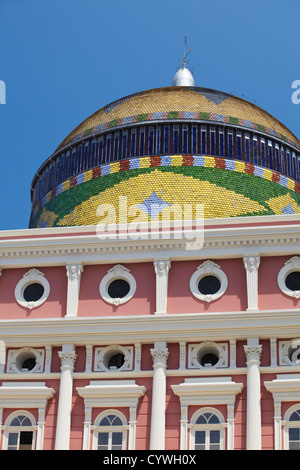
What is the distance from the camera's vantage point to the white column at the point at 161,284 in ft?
91.9

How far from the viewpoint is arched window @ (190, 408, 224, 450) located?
26406 mm

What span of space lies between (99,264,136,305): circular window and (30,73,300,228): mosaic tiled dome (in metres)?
3.68

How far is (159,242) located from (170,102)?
8.67 meters

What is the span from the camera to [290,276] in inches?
1108

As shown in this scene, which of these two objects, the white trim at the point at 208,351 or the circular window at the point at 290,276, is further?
the circular window at the point at 290,276

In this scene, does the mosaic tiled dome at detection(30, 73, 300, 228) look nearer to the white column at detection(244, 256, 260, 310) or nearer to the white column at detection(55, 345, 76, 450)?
the white column at detection(244, 256, 260, 310)

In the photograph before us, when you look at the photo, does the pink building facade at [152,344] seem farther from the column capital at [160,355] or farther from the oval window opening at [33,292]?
the oval window opening at [33,292]

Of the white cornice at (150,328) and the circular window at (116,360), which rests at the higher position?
the white cornice at (150,328)

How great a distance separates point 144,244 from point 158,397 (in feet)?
13.9

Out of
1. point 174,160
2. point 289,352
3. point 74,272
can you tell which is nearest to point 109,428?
point 74,272

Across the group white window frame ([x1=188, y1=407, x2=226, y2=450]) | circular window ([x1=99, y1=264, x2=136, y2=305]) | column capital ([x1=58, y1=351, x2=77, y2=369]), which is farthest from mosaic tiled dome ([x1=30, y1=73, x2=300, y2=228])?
white window frame ([x1=188, y1=407, x2=226, y2=450])

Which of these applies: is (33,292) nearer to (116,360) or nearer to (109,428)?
(116,360)

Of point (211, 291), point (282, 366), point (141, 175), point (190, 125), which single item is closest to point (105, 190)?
point (141, 175)

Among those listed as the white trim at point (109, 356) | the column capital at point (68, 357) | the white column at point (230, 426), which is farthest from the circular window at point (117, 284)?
the white column at point (230, 426)
